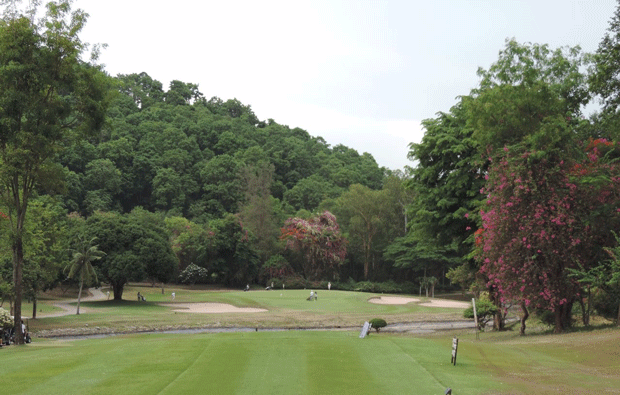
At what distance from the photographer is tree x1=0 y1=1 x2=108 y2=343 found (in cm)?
2416

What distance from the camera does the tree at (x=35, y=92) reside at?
951 inches

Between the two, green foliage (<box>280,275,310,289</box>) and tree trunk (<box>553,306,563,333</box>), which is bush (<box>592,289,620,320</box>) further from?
green foliage (<box>280,275,310,289</box>)

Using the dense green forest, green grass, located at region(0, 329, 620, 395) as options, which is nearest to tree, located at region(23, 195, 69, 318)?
the dense green forest

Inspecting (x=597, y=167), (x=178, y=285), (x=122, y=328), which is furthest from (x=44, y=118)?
(x=178, y=285)

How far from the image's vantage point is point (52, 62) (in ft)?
82.2

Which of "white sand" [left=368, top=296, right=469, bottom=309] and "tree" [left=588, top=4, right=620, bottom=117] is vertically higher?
"tree" [left=588, top=4, right=620, bottom=117]

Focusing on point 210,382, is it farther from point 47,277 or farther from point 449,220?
point 47,277

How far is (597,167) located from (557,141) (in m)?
2.09

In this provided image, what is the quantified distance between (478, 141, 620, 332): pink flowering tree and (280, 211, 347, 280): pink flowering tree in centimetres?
5811

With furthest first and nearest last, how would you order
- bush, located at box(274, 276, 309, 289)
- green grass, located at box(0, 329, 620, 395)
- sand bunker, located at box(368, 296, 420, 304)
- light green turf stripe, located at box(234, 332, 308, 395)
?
bush, located at box(274, 276, 309, 289) < sand bunker, located at box(368, 296, 420, 304) < green grass, located at box(0, 329, 620, 395) < light green turf stripe, located at box(234, 332, 308, 395)

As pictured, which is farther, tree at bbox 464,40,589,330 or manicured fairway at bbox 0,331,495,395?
tree at bbox 464,40,589,330

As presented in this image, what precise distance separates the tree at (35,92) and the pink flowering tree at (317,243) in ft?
194

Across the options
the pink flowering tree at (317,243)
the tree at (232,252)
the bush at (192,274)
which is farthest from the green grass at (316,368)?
the pink flowering tree at (317,243)

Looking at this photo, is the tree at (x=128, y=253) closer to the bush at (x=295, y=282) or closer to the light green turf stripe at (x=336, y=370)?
the bush at (x=295, y=282)
